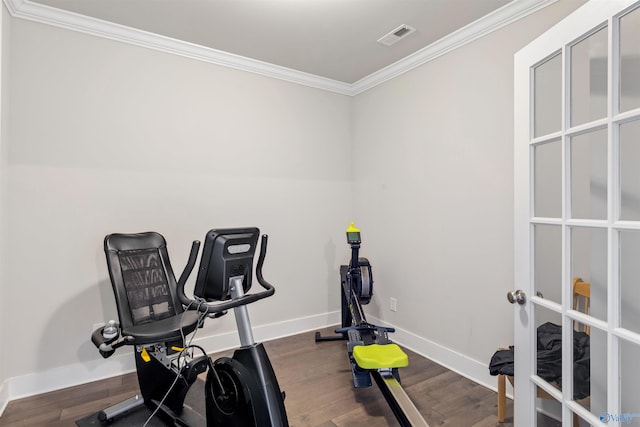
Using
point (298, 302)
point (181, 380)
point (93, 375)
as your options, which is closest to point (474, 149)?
→ point (298, 302)

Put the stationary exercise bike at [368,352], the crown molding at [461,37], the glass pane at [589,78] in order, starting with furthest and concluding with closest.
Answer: the crown molding at [461,37]
the stationary exercise bike at [368,352]
the glass pane at [589,78]

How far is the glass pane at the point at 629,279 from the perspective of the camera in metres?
1.09

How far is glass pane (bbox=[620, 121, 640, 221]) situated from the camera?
109 centimetres

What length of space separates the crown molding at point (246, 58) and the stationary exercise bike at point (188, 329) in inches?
59.6

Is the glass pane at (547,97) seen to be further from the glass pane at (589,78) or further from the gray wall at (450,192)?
the gray wall at (450,192)

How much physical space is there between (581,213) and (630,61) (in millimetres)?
527

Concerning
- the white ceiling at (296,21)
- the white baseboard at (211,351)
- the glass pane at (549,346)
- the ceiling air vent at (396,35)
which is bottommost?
the white baseboard at (211,351)

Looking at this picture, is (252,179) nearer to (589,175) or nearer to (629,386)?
(589,175)

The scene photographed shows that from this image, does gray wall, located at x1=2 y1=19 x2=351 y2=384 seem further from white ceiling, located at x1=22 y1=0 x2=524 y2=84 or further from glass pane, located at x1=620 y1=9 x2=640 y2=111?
glass pane, located at x1=620 y1=9 x2=640 y2=111

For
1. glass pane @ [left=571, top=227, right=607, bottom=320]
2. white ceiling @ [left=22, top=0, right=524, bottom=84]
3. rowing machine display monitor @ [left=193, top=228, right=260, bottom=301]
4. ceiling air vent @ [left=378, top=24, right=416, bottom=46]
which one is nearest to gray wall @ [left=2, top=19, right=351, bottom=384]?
white ceiling @ [left=22, top=0, right=524, bottom=84]

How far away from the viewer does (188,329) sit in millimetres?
1945

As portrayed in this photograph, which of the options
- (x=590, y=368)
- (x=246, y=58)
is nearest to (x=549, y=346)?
(x=590, y=368)

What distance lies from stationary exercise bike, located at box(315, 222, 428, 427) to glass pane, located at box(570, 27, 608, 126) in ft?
4.91

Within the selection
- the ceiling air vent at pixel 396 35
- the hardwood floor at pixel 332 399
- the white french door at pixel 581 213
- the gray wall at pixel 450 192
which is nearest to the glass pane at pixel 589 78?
the white french door at pixel 581 213
